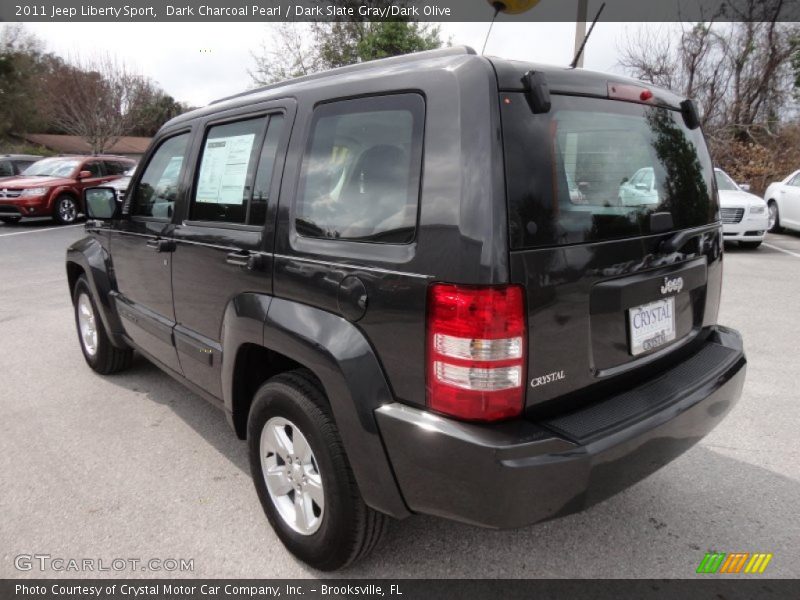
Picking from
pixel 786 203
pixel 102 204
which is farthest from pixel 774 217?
pixel 102 204

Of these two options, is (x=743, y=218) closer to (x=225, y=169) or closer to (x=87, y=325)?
(x=225, y=169)

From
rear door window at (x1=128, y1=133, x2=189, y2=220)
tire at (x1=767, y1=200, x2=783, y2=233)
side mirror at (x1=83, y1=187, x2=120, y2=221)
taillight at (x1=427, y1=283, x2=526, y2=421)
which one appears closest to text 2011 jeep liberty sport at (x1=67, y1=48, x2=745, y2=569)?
taillight at (x1=427, y1=283, x2=526, y2=421)

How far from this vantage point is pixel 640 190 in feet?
7.36

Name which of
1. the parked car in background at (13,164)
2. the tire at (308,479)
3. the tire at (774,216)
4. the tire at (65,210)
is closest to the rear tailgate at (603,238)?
the tire at (308,479)

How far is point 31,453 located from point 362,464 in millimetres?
2404

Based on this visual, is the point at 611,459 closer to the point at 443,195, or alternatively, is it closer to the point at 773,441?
the point at 443,195

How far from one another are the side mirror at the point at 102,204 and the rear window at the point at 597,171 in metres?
3.15

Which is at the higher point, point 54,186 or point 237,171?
point 237,171

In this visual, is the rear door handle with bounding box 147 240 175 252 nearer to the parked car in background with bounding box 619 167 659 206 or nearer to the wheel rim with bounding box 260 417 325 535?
the wheel rim with bounding box 260 417 325 535

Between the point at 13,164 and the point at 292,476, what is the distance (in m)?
18.3

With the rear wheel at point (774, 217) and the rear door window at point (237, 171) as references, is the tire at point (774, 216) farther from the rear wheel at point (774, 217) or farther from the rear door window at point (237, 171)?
the rear door window at point (237, 171)

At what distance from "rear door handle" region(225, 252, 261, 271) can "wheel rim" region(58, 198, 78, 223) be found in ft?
47.3

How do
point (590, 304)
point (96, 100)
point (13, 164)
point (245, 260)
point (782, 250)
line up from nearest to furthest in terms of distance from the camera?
point (590, 304)
point (245, 260)
point (782, 250)
point (13, 164)
point (96, 100)

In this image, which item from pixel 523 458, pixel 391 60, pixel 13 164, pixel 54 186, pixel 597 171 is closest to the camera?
pixel 523 458
